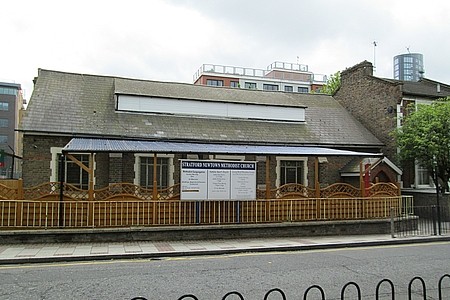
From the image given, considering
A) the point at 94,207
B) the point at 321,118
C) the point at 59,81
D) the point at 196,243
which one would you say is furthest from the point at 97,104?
the point at 321,118

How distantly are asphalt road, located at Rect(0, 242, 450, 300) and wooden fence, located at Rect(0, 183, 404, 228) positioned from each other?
2.83 metres

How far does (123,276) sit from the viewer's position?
27.6ft

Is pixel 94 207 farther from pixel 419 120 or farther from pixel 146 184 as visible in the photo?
pixel 419 120

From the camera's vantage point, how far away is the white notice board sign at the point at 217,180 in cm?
1338

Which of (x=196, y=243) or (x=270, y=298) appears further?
(x=196, y=243)

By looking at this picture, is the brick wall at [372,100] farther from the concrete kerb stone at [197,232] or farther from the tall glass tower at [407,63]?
the tall glass tower at [407,63]

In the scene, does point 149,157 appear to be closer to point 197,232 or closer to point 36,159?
point 36,159

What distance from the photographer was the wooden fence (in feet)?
40.0

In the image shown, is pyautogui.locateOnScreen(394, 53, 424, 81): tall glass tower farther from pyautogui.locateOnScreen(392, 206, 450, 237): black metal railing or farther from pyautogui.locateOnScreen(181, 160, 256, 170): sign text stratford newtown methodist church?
pyautogui.locateOnScreen(181, 160, 256, 170): sign text stratford newtown methodist church

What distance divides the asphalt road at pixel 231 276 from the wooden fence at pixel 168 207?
283 centimetres

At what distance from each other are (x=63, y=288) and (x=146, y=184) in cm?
1137

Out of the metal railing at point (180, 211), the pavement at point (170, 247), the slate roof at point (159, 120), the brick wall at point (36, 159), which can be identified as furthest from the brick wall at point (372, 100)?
the brick wall at point (36, 159)

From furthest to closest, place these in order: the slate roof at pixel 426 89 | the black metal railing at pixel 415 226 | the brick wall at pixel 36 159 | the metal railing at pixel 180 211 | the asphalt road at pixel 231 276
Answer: the slate roof at pixel 426 89
the brick wall at pixel 36 159
the black metal railing at pixel 415 226
the metal railing at pixel 180 211
the asphalt road at pixel 231 276

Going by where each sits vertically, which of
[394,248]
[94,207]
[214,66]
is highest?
[214,66]
